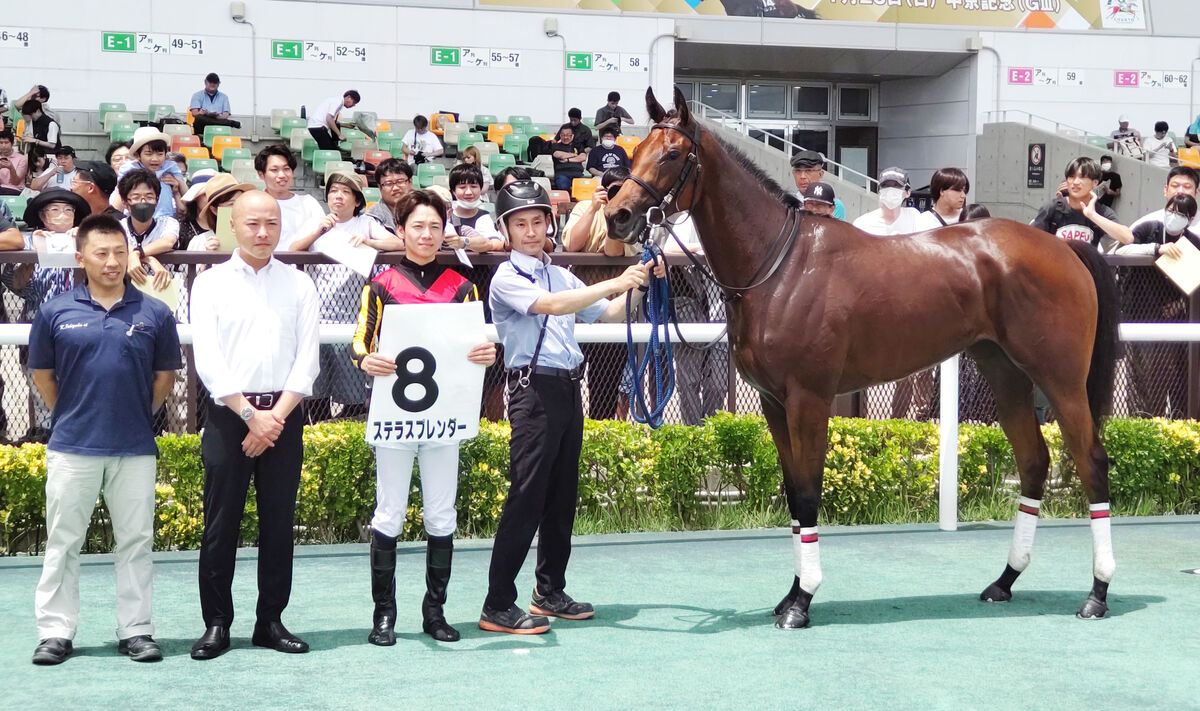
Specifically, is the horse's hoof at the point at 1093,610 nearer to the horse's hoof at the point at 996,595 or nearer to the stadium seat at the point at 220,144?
the horse's hoof at the point at 996,595

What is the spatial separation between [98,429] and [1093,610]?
11.4ft

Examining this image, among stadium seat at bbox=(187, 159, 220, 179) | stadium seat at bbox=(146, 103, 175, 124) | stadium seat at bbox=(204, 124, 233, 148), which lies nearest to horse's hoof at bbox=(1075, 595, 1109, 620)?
stadium seat at bbox=(187, 159, 220, 179)

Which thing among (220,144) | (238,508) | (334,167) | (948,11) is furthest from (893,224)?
(948,11)

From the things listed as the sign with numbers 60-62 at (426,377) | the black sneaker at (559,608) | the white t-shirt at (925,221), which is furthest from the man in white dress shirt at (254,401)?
the white t-shirt at (925,221)

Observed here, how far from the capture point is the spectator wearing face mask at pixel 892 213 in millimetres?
7000

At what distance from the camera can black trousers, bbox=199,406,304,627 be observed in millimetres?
→ 4102

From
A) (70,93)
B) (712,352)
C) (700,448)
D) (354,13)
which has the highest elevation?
(354,13)

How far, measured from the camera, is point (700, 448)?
6207 millimetres

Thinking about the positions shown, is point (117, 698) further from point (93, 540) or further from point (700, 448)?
point (700, 448)

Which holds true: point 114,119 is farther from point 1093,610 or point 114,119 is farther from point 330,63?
point 1093,610

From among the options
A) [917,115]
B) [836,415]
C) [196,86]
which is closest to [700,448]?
[836,415]

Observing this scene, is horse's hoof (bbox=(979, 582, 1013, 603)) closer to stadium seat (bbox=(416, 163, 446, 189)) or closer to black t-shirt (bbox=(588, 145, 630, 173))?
black t-shirt (bbox=(588, 145, 630, 173))

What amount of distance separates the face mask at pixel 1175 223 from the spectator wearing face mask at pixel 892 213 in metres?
1.38

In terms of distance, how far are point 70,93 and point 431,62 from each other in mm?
5312
